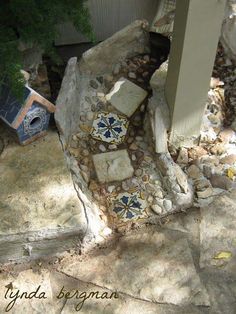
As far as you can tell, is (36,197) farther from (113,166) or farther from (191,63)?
(191,63)

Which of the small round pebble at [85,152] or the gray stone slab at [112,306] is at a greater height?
the small round pebble at [85,152]

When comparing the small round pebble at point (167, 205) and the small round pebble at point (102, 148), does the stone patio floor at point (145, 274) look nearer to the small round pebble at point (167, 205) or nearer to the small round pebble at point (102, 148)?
the small round pebble at point (167, 205)

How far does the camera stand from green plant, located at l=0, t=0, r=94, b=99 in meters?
2.42

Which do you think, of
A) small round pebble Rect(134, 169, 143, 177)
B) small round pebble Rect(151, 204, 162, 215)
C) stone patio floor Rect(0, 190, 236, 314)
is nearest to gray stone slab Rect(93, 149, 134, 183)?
small round pebble Rect(134, 169, 143, 177)

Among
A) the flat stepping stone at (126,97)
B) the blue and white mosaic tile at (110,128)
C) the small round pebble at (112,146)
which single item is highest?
the flat stepping stone at (126,97)

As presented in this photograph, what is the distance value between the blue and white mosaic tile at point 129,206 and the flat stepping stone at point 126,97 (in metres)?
0.55

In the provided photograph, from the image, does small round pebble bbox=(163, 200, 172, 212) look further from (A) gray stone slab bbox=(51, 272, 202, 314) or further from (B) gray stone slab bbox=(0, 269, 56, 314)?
(B) gray stone slab bbox=(0, 269, 56, 314)

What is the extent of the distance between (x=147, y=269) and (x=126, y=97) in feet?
3.64

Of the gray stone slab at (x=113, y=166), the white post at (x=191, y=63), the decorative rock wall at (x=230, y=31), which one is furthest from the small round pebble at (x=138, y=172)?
the decorative rock wall at (x=230, y=31)

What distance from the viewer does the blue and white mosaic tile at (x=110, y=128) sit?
9.75ft

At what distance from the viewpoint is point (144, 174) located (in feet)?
9.43

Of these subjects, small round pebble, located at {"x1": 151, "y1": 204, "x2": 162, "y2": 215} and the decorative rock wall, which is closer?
small round pebble, located at {"x1": 151, "y1": 204, "x2": 162, "y2": 215}

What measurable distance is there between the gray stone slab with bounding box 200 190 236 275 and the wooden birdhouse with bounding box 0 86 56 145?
106 centimetres

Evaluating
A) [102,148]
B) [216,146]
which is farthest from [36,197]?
[216,146]
